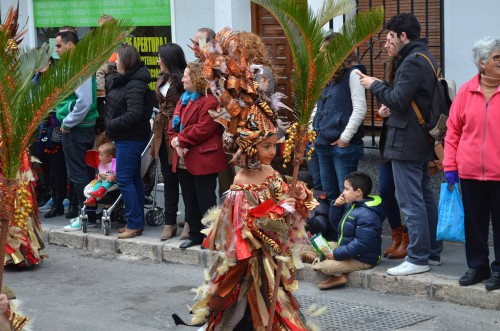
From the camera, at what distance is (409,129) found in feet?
27.7

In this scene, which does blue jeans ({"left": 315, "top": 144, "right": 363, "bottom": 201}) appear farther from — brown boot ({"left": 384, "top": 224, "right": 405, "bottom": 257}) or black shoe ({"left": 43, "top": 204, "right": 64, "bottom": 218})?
black shoe ({"left": 43, "top": 204, "right": 64, "bottom": 218})

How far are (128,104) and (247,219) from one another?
410cm

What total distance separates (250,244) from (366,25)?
1643mm

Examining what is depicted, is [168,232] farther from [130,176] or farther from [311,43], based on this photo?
[311,43]

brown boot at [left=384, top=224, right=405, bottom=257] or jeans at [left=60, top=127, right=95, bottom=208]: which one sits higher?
jeans at [left=60, top=127, right=95, bottom=208]

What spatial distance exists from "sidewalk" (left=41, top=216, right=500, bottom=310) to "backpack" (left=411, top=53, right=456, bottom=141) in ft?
3.92

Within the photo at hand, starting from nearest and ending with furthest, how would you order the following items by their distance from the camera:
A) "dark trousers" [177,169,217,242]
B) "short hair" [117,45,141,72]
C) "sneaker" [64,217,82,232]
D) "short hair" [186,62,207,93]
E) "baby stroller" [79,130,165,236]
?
"short hair" [186,62,207,93], "dark trousers" [177,169,217,242], "short hair" [117,45,141,72], "baby stroller" [79,130,165,236], "sneaker" [64,217,82,232]

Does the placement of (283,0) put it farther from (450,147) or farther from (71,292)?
(71,292)

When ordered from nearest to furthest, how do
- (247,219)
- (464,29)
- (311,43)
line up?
(311,43), (247,219), (464,29)

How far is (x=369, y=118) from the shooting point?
1075 centimetres

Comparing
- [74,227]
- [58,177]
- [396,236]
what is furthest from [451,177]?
[58,177]

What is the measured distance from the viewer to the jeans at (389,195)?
895 centimetres

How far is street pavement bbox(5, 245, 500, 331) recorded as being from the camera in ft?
25.3

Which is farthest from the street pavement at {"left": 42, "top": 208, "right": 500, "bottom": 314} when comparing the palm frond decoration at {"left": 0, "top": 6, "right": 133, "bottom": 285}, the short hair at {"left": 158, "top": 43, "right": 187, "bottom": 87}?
the palm frond decoration at {"left": 0, "top": 6, "right": 133, "bottom": 285}
